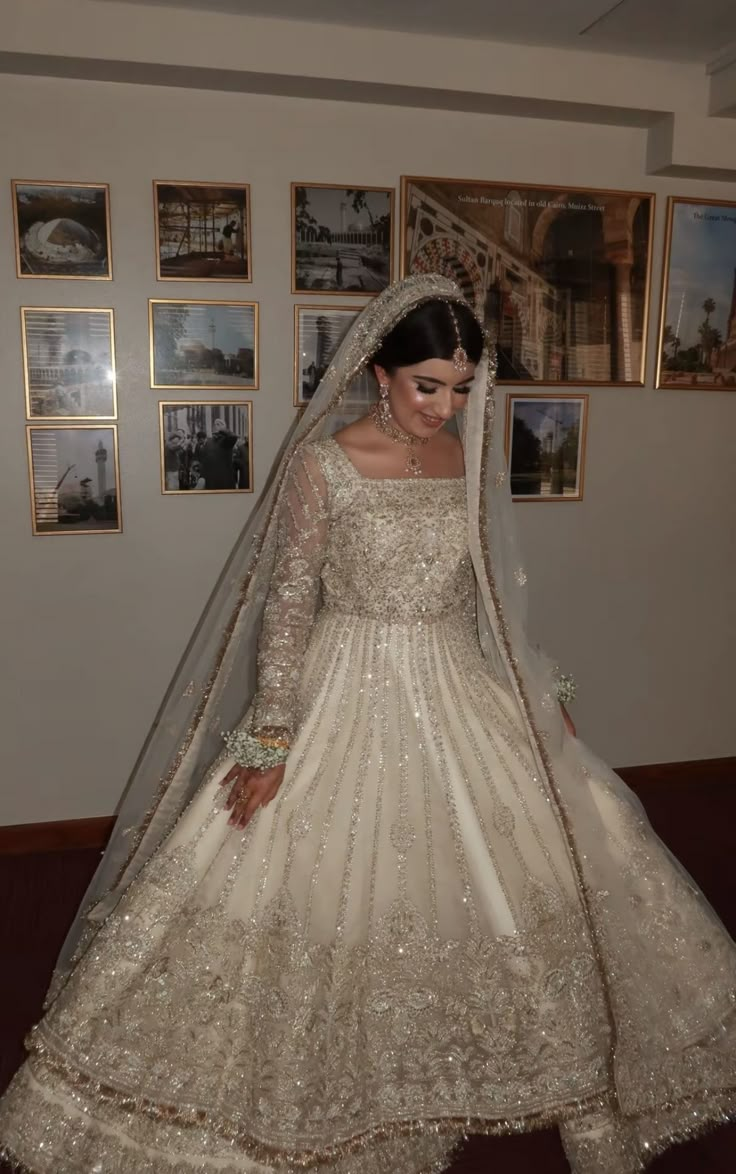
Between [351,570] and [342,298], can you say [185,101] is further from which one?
[351,570]

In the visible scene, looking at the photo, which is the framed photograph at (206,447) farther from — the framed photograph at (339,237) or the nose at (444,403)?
the nose at (444,403)

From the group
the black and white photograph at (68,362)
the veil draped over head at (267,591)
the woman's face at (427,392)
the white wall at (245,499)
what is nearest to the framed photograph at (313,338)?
the white wall at (245,499)

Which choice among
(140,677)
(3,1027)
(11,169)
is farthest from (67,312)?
(3,1027)

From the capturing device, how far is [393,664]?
188 cm

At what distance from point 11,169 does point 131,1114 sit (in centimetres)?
277

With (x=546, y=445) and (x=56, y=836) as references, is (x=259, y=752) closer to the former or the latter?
(x=56, y=836)

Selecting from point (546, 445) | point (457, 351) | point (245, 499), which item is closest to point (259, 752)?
point (457, 351)

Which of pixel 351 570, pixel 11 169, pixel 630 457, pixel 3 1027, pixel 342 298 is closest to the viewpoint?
pixel 351 570

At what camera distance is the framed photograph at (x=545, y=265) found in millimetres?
3215

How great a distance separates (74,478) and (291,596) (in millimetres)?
1642

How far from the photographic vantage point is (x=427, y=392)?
1863mm

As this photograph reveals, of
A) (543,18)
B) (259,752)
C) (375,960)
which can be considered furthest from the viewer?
(543,18)

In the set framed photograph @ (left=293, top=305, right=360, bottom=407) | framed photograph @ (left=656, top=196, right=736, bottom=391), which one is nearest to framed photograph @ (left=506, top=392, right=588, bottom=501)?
framed photograph @ (left=656, top=196, right=736, bottom=391)

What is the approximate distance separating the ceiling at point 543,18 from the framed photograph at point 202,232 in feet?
1.75
